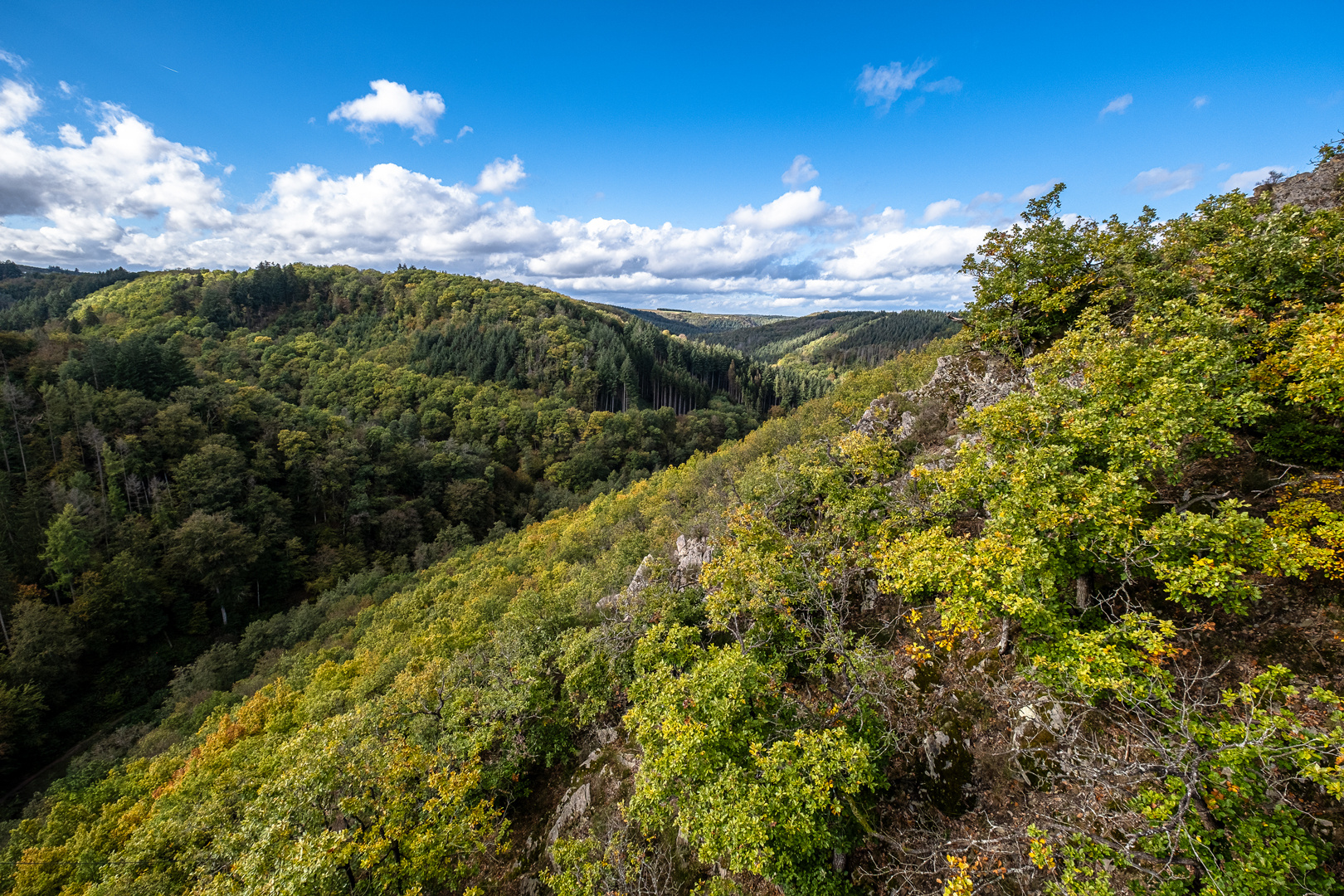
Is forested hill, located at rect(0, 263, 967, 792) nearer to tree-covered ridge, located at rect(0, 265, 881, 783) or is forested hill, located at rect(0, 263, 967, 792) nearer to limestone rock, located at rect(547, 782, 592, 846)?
tree-covered ridge, located at rect(0, 265, 881, 783)

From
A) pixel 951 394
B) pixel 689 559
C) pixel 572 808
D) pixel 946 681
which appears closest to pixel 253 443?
pixel 689 559

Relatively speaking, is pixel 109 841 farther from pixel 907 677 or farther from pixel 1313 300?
pixel 1313 300

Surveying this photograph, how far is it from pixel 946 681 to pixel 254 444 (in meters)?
96.6

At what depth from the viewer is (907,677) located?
13641 millimetres

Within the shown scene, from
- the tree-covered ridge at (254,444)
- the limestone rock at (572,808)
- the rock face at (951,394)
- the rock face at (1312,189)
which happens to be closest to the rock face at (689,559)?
the limestone rock at (572,808)

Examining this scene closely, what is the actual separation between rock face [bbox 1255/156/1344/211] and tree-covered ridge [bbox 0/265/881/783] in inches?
3268

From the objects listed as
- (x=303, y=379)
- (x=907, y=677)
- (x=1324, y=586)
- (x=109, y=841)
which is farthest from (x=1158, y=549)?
(x=303, y=379)

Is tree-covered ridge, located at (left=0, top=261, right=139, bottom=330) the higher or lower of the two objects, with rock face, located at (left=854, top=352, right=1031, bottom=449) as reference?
higher

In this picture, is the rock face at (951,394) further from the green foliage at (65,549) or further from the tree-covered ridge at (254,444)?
the green foliage at (65,549)

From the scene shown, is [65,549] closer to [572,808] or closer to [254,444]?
[254,444]

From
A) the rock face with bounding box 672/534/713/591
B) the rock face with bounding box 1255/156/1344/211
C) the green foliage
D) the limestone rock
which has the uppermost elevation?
the rock face with bounding box 1255/156/1344/211

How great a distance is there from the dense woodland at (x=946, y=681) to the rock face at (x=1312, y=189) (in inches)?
111

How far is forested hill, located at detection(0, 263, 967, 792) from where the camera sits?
49375mm

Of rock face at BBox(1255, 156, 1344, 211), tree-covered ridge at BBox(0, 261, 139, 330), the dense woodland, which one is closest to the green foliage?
the dense woodland
